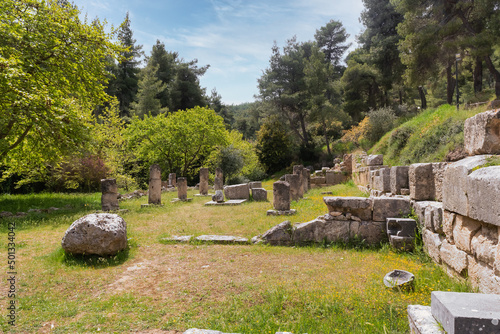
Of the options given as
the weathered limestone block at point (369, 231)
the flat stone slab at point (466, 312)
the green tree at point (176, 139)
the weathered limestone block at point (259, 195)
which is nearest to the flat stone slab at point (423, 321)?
the flat stone slab at point (466, 312)

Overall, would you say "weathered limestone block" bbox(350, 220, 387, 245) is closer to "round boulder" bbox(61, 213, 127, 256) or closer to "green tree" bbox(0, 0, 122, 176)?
"round boulder" bbox(61, 213, 127, 256)

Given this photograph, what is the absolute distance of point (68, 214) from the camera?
1109cm

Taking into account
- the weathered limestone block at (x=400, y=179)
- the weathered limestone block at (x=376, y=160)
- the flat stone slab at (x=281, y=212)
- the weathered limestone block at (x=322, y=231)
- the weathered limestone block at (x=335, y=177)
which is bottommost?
the flat stone slab at (x=281, y=212)

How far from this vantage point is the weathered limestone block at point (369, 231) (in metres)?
6.43

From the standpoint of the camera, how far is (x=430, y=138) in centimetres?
1302

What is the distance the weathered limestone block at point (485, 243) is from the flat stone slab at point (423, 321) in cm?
123

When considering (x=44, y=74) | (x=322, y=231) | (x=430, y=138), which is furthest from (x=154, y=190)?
(x=430, y=138)

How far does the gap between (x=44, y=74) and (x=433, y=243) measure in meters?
12.9

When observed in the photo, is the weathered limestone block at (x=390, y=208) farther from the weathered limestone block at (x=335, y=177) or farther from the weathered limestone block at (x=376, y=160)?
the weathered limestone block at (x=335, y=177)

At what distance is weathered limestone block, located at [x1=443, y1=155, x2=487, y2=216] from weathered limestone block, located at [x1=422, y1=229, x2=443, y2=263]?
2.53 ft

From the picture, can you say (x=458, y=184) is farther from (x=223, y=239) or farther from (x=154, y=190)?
(x=154, y=190)

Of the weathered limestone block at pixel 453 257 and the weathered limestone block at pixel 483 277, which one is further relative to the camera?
the weathered limestone block at pixel 453 257

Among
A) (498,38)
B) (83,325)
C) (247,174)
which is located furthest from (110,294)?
(247,174)

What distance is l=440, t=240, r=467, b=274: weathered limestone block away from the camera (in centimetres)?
399
